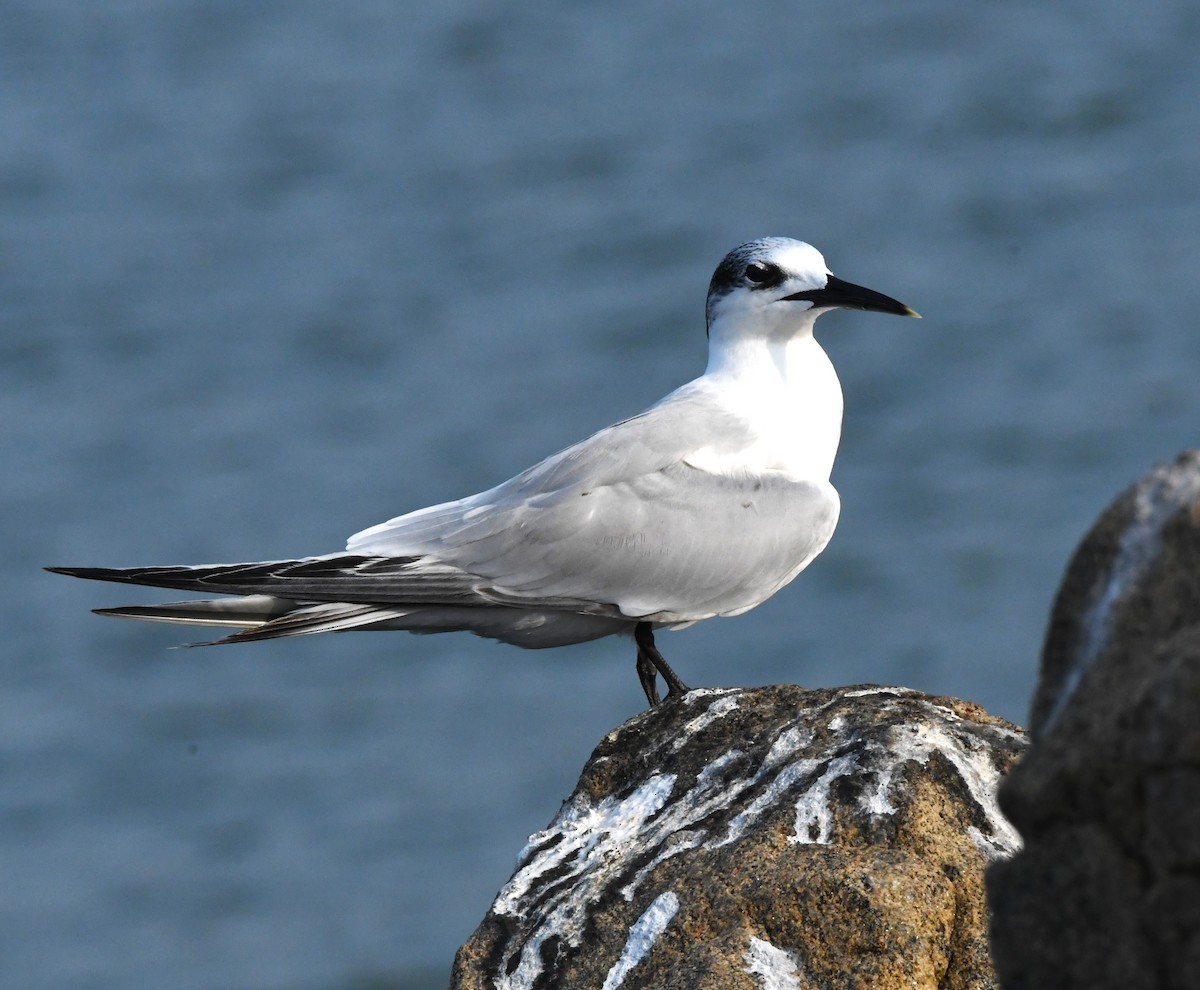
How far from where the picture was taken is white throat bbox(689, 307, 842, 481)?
714 cm

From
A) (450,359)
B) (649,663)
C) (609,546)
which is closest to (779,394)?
(609,546)

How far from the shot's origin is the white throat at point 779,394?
7.14 metres

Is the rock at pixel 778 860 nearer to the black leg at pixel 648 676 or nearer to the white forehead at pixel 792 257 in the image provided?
the black leg at pixel 648 676

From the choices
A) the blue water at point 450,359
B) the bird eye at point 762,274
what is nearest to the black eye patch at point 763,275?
the bird eye at point 762,274

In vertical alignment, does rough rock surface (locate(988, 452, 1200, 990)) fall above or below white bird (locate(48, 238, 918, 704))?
below

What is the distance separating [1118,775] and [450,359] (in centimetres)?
1843

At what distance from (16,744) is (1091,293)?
40.7ft

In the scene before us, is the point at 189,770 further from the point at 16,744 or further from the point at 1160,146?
the point at 1160,146

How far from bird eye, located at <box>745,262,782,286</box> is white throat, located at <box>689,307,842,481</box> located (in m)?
0.15

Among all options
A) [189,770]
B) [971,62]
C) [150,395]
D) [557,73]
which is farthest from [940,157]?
[189,770]

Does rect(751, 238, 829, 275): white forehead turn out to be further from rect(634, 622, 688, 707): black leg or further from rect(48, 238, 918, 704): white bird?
rect(634, 622, 688, 707): black leg

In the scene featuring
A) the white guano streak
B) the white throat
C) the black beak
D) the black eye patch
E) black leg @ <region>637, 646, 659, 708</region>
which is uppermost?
the black eye patch

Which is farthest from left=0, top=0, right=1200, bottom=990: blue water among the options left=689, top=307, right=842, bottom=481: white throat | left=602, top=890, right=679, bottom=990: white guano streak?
left=602, top=890, right=679, bottom=990: white guano streak

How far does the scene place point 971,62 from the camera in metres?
26.5
